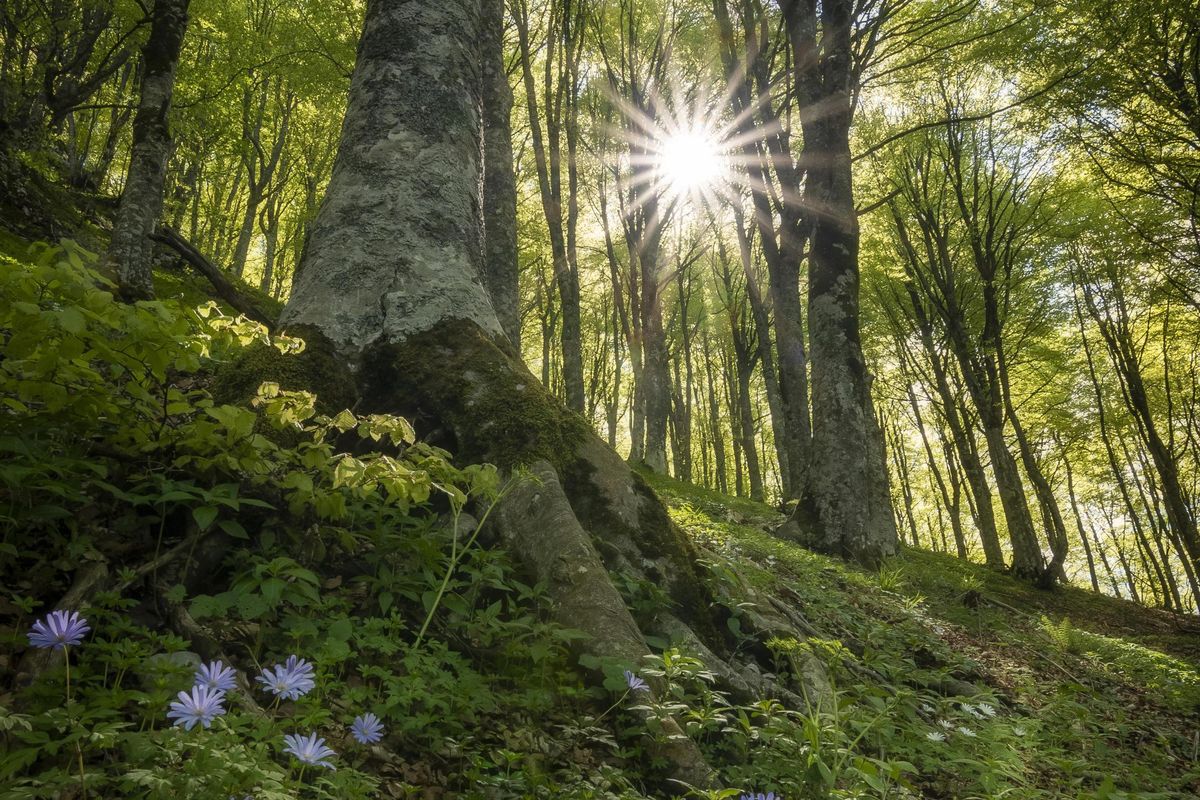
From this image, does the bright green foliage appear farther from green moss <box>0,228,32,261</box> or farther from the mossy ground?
green moss <box>0,228,32,261</box>

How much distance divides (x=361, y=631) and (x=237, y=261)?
56.2ft

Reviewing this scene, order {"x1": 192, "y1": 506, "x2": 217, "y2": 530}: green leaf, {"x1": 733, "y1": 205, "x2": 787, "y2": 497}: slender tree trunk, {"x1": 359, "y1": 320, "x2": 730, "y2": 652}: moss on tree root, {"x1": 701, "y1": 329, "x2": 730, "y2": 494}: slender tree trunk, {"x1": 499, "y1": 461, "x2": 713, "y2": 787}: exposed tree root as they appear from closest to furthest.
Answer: {"x1": 192, "y1": 506, "x2": 217, "y2": 530}: green leaf → {"x1": 499, "y1": 461, "x2": 713, "y2": 787}: exposed tree root → {"x1": 359, "y1": 320, "x2": 730, "y2": 652}: moss on tree root → {"x1": 733, "y1": 205, "x2": 787, "y2": 497}: slender tree trunk → {"x1": 701, "y1": 329, "x2": 730, "y2": 494}: slender tree trunk

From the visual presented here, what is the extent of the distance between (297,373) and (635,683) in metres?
1.97

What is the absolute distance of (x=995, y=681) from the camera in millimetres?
3926

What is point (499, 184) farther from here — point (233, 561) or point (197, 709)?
point (197, 709)

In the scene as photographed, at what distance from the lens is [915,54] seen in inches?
477

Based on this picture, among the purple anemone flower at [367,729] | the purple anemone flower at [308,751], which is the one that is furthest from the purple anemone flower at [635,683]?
the purple anemone flower at [308,751]

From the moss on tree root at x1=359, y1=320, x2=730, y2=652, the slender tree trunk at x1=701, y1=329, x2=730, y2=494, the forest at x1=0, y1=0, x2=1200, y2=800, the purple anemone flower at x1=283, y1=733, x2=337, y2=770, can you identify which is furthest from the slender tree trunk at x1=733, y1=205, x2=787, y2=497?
the purple anemone flower at x1=283, y1=733, x2=337, y2=770

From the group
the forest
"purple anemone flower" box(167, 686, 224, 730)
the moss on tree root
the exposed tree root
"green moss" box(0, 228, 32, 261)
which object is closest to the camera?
"purple anemone flower" box(167, 686, 224, 730)

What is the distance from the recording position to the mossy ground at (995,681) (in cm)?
229

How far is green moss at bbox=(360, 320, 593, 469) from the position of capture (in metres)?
2.91

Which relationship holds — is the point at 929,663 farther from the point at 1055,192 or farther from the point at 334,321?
the point at 1055,192

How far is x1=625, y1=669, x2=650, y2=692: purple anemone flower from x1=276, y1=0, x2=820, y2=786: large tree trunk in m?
0.30

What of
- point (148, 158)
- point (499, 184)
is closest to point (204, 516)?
point (148, 158)
